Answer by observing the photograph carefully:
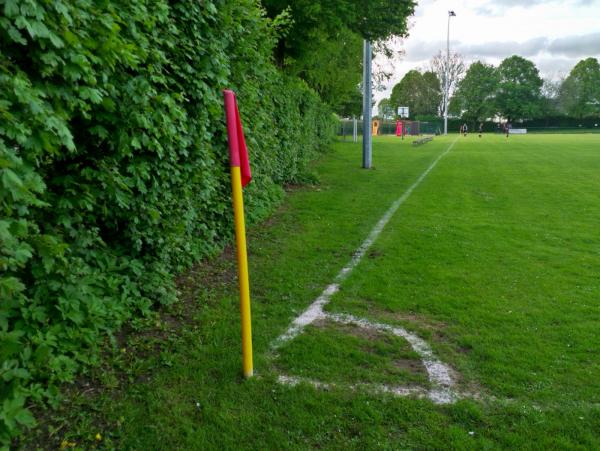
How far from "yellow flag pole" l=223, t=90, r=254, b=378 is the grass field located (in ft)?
1.17

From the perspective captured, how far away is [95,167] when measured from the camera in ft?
12.4

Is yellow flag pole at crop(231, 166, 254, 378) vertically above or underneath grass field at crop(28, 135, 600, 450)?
above

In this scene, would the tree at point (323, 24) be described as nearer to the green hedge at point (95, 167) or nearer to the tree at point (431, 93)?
the green hedge at point (95, 167)

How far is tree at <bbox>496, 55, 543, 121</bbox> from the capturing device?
102 m

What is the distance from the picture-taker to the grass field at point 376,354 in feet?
10.6

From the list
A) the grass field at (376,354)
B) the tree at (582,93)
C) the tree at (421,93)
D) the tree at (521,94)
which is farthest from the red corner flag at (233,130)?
the tree at (582,93)

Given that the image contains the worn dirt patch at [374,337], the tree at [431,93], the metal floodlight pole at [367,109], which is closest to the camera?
→ the worn dirt patch at [374,337]

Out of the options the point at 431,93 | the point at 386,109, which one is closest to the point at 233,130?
the point at 431,93

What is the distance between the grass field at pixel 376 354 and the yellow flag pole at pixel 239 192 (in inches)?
14.1

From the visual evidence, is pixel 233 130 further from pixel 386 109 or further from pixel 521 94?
pixel 386 109

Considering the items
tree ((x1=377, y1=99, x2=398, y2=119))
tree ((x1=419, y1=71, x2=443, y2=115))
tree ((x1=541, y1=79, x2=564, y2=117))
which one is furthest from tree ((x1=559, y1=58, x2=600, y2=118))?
tree ((x1=377, y1=99, x2=398, y2=119))

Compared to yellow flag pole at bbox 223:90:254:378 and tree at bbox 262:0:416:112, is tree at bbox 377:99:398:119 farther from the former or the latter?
yellow flag pole at bbox 223:90:254:378

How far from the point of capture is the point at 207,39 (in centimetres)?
539

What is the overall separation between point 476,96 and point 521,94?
882 centimetres
